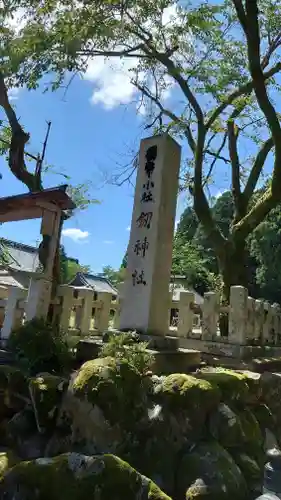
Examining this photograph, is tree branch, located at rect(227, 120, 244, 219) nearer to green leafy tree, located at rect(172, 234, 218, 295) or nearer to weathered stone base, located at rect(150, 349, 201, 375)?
weathered stone base, located at rect(150, 349, 201, 375)

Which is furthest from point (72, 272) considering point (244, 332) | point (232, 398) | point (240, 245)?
point (232, 398)

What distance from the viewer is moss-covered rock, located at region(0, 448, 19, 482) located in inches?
150

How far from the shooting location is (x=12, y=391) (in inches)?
201

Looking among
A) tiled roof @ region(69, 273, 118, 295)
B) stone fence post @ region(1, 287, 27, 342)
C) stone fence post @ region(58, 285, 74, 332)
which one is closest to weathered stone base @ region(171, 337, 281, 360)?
stone fence post @ region(58, 285, 74, 332)

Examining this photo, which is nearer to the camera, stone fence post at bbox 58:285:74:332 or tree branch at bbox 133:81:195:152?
stone fence post at bbox 58:285:74:332

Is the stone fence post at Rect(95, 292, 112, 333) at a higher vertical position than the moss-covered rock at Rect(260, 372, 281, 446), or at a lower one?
higher

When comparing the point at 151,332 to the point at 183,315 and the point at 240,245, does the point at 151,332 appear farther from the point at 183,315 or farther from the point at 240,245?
the point at 240,245

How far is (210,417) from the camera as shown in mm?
4855

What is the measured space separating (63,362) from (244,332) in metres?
3.61

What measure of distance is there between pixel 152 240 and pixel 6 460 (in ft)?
13.0

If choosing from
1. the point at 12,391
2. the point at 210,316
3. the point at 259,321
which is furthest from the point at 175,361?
the point at 259,321

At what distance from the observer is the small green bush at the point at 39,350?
575cm

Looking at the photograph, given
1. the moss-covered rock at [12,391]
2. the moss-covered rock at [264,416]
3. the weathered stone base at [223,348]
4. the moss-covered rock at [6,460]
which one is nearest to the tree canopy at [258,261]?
the weathered stone base at [223,348]

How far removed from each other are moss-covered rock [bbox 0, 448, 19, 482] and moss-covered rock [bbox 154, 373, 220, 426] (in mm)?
1628
